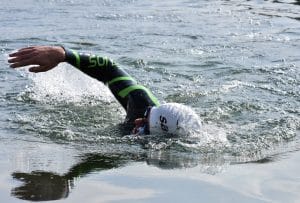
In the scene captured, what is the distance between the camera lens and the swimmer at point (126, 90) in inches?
217

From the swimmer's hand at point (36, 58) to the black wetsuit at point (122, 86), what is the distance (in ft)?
2.00

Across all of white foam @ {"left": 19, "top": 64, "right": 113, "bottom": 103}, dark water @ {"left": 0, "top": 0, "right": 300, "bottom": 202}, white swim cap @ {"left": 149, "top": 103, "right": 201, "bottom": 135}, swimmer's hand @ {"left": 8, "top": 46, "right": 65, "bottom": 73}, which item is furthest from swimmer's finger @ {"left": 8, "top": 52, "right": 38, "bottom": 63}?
white foam @ {"left": 19, "top": 64, "right": 113, "bottom": 103}

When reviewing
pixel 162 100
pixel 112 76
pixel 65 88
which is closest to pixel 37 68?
pixel 112 76

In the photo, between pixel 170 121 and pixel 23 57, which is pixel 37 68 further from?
pixel 170 121

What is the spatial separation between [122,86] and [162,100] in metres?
1.92

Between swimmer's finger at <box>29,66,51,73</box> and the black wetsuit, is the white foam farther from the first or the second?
swimmer's finger at <box>29,66,51,73</box>

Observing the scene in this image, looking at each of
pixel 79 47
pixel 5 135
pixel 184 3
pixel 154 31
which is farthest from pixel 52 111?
pixel 184 3

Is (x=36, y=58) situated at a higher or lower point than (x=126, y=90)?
higher

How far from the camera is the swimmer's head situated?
19.6 ft

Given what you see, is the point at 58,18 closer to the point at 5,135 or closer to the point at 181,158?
the point at 5,135

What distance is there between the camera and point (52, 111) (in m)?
7.69

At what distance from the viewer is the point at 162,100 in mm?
8320

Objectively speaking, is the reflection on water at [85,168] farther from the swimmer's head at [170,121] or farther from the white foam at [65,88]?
the white foam at [65,88]

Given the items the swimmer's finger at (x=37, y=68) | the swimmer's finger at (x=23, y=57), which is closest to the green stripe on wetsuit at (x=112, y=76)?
the swimmer's finger at (x=37, y=68)
